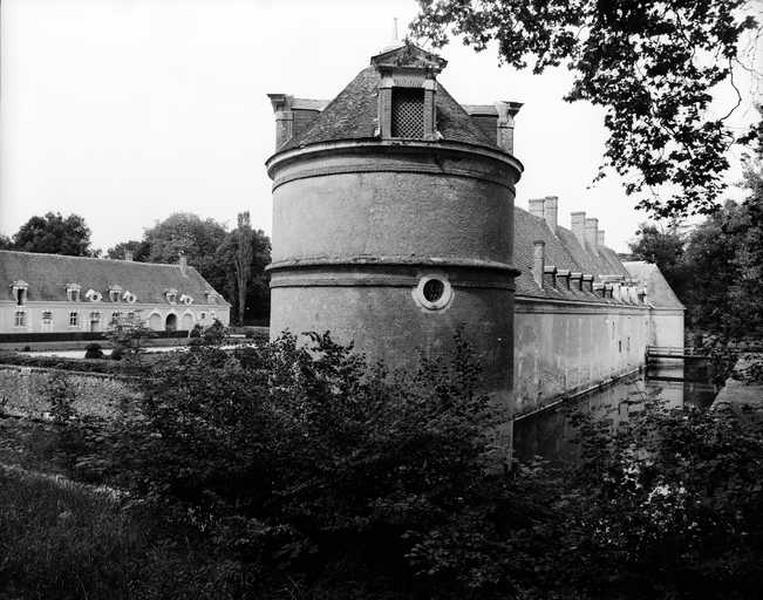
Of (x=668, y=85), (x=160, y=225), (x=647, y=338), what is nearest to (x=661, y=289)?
(x=647, y=338)

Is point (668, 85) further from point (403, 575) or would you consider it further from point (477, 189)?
point (403, 575)

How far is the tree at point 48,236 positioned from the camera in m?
62.7

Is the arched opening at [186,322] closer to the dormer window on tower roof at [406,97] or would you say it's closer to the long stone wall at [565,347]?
the long stone wall at [565,347]

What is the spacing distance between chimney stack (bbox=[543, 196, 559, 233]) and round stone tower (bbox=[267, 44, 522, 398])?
2670 cm

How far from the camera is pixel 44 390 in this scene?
15.7 metres

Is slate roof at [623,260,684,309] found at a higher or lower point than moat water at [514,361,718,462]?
higher

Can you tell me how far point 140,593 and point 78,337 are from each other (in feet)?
137

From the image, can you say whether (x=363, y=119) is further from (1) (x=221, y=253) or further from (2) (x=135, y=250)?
(2) (x=135, y=250)

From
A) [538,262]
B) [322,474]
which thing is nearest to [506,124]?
[322,474]

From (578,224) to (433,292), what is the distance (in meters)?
34.3

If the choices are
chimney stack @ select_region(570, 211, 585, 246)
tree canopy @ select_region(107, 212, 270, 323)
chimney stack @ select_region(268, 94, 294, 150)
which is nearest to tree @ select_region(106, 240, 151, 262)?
tree canopy @ select_region(107, 212, 270, 323)

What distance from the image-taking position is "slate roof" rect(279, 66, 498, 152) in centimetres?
1040

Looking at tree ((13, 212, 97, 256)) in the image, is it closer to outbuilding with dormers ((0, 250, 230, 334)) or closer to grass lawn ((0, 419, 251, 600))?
outbuilding with dormers ((0, 250, 230, 334))

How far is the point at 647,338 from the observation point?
43906 mm
